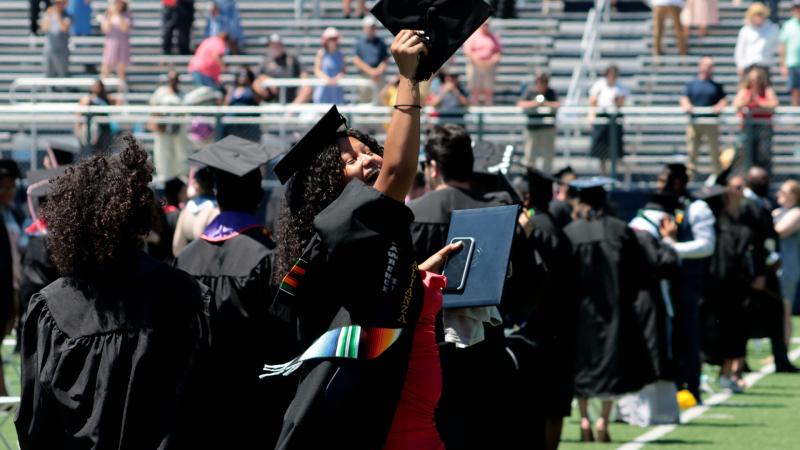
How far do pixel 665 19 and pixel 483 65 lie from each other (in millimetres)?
4080

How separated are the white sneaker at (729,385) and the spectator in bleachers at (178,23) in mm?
14899

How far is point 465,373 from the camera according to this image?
21.8 ft

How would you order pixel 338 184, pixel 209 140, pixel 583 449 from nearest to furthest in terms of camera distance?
pixel 338 184
pixel 583 449
pixel 209 140

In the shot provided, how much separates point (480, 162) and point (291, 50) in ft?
66.3

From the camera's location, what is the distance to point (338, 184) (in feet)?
15.3

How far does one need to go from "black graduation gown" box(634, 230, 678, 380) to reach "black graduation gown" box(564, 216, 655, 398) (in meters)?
0.34

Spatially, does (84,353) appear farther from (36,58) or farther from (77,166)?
(36,58)

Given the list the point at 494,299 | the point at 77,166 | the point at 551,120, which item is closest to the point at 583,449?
the point at 494,299

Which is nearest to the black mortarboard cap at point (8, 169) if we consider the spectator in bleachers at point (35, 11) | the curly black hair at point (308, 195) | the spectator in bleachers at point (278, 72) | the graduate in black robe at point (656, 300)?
the graduate in black robe at point (656, 300)

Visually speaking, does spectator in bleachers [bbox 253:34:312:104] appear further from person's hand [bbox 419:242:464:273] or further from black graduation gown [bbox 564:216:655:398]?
person's hand [bbox 419:242:464:273]

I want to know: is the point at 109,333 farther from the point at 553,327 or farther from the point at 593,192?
the point at 593,192

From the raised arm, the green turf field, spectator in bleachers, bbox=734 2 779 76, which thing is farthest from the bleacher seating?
the raised arm

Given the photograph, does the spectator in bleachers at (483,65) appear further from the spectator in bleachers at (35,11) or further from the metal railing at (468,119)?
the spectator in bleachers at (35,11)

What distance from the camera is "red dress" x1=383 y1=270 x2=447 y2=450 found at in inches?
176
